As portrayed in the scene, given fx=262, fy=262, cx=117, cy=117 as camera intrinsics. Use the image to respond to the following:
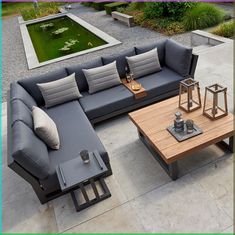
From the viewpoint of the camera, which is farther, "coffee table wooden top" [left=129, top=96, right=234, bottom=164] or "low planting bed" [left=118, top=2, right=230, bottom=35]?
"low planting bed" [left=118, top=2, right=230, bottom=35]

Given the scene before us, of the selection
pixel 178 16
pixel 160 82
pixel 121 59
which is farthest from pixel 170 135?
pixel 178 16

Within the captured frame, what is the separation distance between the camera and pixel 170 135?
3.94 m

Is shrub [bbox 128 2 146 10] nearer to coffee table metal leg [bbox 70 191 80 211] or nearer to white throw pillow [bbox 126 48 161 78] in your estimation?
white throw pillow [bbox 126 48 161 78]

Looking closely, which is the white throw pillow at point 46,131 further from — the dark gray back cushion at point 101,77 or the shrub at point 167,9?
the shrub at point 167,9

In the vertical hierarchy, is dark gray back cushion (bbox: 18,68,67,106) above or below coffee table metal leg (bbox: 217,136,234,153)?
above

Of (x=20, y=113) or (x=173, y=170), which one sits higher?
(x=20, y=113)

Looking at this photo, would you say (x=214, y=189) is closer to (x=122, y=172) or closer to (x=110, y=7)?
(x=122, y=172)

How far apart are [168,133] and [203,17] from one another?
7344 millimetres

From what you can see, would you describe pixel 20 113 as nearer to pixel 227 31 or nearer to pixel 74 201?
pixel 74 201

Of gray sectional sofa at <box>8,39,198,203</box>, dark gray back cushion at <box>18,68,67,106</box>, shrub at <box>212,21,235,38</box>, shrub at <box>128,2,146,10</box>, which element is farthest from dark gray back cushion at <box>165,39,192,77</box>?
shrub at <box>128,2,146,10</box>

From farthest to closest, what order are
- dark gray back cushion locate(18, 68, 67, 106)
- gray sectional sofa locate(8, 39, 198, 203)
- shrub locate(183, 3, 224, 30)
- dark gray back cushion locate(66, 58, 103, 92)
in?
1. shrub locate(183, 3, 224, 30)
2. dark gray back cushion locate(66, 58, 103, 92)
3. dark gray back cushion locate(18, 68, 67, 106)
4. gray sectional sofa locate(8, 39, 198, 203)

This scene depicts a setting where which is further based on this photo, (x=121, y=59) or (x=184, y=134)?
(x=121, y=59)

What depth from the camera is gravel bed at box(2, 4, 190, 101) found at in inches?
351

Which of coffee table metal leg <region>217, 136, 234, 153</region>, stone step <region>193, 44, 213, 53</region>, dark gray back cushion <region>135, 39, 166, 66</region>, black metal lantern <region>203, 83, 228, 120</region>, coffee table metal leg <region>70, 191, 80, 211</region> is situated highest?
dark gray back cushion <region>135, 39, 166, 66</region>
